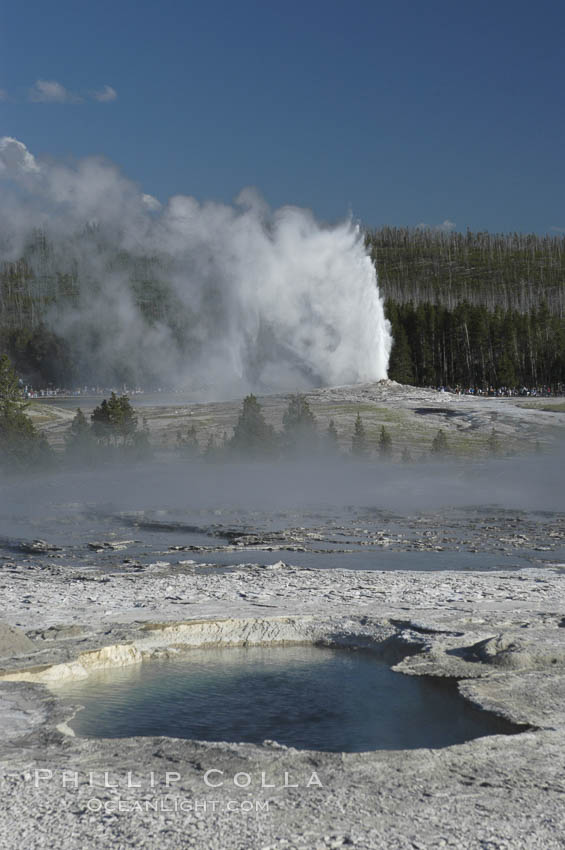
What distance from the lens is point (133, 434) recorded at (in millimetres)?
53469

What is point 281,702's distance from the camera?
11742mm

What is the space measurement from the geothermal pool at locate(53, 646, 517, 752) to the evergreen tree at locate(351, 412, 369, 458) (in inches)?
1486

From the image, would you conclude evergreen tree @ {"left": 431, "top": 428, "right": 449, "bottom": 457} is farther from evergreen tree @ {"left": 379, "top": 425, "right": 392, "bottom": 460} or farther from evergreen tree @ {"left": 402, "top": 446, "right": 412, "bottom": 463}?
evergreen tree @ {"left": 379, "top": 425, "right": 392, "bottom": 460}

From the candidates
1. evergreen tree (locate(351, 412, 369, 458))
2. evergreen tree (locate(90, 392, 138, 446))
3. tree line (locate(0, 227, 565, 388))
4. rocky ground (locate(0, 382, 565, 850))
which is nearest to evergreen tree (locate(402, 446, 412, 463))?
evergreen tree (locate(351, 412, 369, 458))

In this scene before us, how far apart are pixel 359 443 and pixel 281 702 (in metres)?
40.6

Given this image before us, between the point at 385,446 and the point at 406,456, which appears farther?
the point at 385,446

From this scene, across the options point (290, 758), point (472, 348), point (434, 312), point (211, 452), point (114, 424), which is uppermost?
point (434, 312)

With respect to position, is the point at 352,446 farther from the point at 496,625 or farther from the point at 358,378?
the point at 496,625

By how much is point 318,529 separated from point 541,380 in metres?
70.2

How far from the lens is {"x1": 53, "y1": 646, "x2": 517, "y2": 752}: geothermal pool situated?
410 inches

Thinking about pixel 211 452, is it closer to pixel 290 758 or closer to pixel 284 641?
pixel 284 641

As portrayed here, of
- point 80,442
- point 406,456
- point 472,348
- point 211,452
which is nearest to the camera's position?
point 406,456

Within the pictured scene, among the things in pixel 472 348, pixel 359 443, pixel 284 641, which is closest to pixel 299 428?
pixel 359 443

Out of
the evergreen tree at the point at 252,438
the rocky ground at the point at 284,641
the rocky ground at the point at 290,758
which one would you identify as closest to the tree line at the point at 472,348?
the evergreen tree at the point at 252,438
